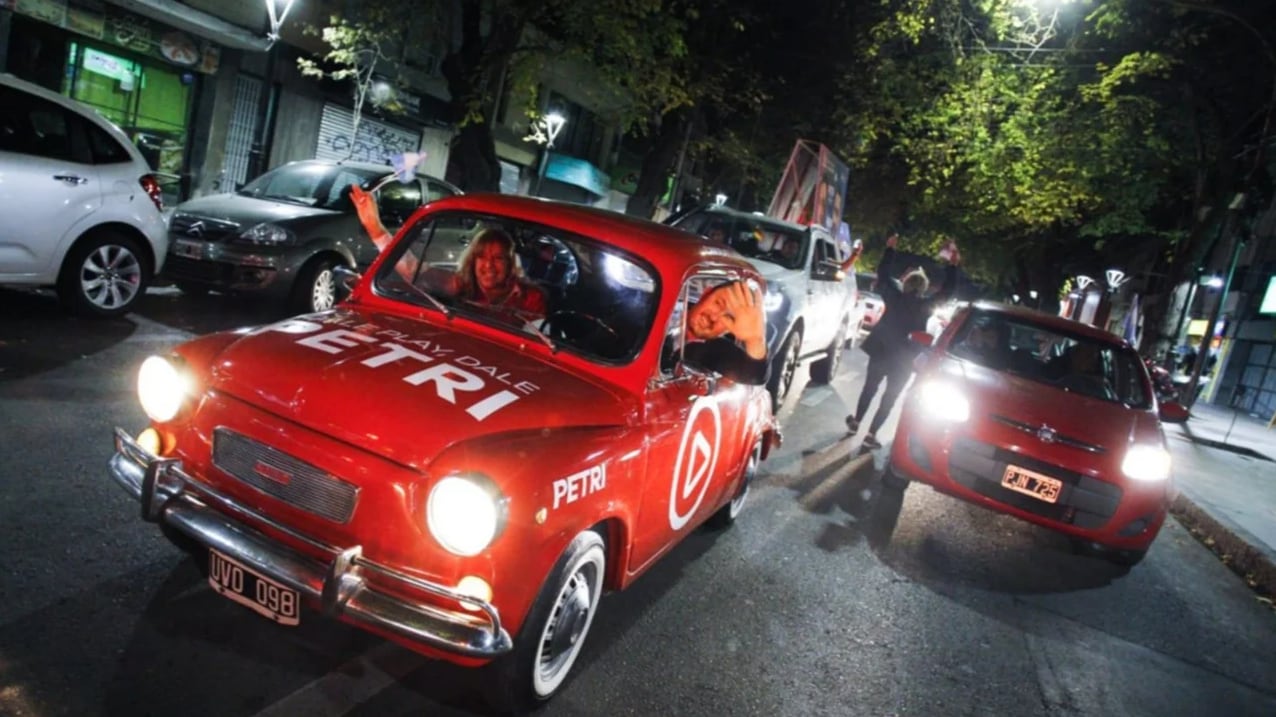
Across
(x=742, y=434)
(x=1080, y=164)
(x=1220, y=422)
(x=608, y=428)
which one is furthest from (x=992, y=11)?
(x=608, y=428)

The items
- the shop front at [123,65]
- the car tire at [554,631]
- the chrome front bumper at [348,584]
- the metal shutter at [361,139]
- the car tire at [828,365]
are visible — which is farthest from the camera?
the metal shutter at [361,139]

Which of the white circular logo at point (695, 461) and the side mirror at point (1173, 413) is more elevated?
the side mirror at point (1173, 413)

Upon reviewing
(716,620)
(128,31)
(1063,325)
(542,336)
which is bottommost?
(716,620)

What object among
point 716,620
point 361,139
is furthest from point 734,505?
point 361,139

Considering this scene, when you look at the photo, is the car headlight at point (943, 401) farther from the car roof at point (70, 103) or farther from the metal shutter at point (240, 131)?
the metal shutter at point (240, 131)

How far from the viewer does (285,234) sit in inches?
312

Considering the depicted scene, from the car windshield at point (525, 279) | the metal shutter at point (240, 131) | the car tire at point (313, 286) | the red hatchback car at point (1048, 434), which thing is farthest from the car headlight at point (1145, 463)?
the metal shutter at point (240, 131)

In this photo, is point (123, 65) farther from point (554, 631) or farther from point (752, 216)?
point (554, 631)

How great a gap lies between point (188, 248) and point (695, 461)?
21.2ft

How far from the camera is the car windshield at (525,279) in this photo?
344 centimetres

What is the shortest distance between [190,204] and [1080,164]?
19107mm

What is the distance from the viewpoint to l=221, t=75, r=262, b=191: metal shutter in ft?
53.7

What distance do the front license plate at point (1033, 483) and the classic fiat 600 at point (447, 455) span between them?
3.12 m

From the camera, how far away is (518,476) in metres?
2.34
